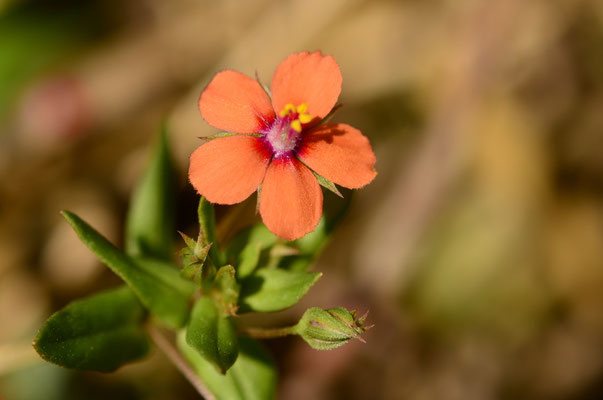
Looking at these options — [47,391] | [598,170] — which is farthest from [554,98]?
[47,391]

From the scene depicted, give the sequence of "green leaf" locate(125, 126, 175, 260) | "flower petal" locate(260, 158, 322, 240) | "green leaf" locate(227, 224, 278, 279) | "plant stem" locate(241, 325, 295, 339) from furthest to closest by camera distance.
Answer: "green leaf" locate(125, 126, 175, 260), "green leaf" locate(227, 224, 278, 279), "plant stem" locate(241, 325, 295, 339), "flower petal" locate(260, 158, 322, 240)

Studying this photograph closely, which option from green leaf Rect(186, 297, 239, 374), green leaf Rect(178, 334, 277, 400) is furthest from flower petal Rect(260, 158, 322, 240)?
green leaf Rect(178, 334, 277, 400)

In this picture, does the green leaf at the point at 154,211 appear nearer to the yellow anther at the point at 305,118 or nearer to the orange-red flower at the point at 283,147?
the orange-red flower at the point at 283,147

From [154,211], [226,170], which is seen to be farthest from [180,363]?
[226,170]

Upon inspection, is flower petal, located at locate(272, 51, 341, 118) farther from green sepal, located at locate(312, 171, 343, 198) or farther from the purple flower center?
green sepal, located at locate(312, 171, 343, 198)

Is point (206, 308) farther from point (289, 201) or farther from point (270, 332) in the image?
point (289, 201)

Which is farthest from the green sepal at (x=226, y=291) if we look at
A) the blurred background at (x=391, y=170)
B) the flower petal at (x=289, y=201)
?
the blurred background at (x=391, y=170)

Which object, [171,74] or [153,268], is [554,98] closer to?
[171,74]
